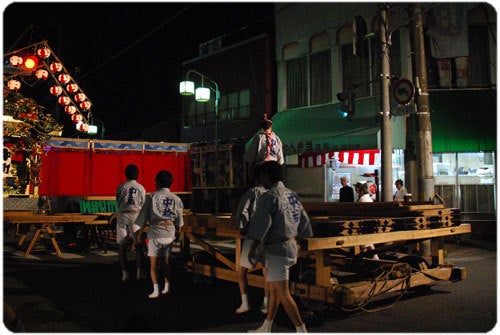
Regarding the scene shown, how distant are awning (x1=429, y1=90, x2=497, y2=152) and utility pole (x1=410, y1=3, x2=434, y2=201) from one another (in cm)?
398

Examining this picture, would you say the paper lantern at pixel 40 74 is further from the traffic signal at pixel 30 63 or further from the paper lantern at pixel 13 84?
the paper lantern at pixel 13 84

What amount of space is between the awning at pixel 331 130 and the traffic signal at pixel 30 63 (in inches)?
374

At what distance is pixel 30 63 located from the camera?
1684 cm

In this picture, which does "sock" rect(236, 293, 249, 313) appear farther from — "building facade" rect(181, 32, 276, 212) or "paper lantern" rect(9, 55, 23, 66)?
"paper lantern" rect(9, 55, 23, 66)

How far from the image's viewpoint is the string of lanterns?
16.7 m

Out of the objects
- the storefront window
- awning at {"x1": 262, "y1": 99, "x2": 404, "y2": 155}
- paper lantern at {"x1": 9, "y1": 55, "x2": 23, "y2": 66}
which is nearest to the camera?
the storefront window

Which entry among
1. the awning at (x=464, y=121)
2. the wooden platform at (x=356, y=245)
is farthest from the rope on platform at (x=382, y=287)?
the awning at (x=464, y=121)

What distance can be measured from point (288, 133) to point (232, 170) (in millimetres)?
2627

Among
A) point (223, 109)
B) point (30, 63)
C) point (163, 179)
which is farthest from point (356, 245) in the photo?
point (223, 109)

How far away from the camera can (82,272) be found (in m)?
9.45

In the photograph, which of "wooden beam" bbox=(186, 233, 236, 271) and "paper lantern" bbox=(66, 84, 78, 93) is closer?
"wooden beam" bbox=(186, 233, 236, 271)

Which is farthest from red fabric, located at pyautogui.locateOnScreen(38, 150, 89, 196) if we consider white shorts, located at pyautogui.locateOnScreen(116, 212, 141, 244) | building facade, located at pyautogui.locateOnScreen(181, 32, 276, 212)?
building facade, located at pyautogui.locateOnScreen(181, 32, 276, 212)

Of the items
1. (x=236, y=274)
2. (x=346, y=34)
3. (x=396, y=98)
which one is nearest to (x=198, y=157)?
(x=346, y=34)

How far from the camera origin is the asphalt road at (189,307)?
5.60 metres
